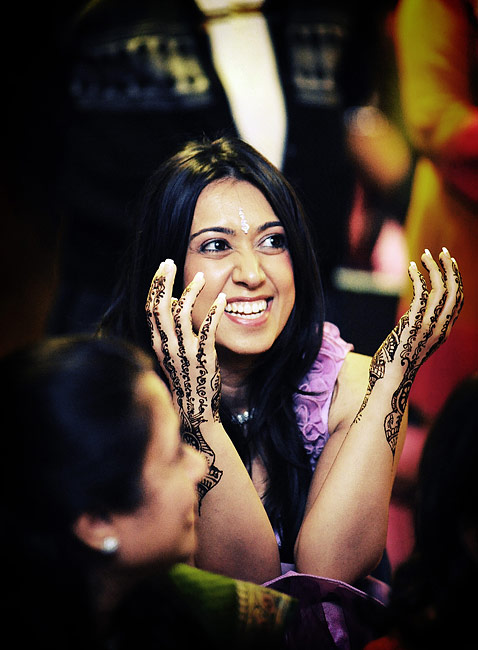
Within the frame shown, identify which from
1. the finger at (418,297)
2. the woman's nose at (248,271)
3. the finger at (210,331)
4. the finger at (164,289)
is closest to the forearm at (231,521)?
the finger at (210,331)

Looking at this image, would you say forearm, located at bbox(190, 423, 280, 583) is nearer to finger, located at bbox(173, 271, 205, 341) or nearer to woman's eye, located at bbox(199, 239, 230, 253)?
finger, located at bbox(173, 271, 205, 341)

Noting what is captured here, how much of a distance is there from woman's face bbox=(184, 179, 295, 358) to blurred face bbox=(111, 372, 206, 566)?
0.56 meters

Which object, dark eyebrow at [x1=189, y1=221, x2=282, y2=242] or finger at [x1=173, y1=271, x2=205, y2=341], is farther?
dark eyebrow at [x1=189, y1=221, x2=282, y2=242]

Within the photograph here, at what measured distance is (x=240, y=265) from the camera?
161cm

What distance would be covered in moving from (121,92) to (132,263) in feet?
4.35

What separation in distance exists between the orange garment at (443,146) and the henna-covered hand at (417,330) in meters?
0.98

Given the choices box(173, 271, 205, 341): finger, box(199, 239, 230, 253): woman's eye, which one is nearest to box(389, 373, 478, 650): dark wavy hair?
box(173, 271, 205, 341): finger

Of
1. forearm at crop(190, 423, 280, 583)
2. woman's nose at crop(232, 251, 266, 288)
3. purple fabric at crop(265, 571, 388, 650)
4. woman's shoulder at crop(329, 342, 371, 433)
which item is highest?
woman's nose at crop(232, 251, 266, 288)

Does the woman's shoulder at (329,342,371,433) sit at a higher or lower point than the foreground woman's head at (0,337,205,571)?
lower

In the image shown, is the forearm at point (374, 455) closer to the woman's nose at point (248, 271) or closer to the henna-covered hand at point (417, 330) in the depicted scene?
the henna-covered hand at point (417, 330)

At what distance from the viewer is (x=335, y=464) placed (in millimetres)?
1434

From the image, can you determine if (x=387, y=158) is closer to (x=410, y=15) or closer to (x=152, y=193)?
(x=410, y=15)

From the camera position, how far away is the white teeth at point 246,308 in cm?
162

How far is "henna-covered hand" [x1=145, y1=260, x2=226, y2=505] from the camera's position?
4.57 feet
